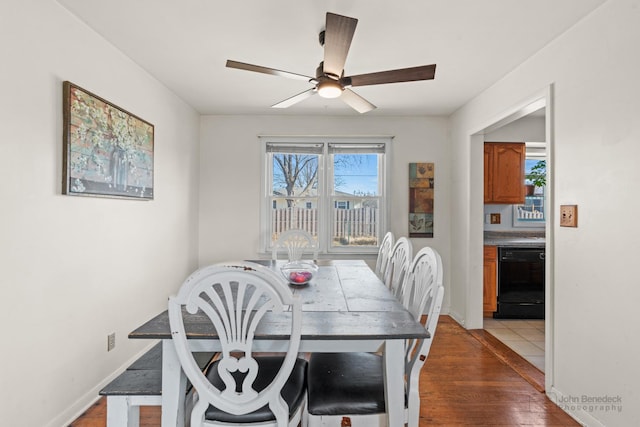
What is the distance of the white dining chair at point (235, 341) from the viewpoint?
1213mm

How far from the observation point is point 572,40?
2.15 meters

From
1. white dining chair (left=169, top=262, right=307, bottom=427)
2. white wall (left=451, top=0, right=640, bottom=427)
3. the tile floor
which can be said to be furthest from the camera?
the tile floor

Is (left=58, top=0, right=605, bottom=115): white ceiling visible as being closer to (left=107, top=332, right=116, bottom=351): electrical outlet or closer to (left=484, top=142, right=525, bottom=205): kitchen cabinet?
(left=484, top=142, right=525, bottom=205): kitchen cabinet

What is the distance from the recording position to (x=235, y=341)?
1.29 metres

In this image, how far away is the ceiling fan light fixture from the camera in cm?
211

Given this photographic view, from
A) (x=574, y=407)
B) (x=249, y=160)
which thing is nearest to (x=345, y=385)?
(x=574, y=407)

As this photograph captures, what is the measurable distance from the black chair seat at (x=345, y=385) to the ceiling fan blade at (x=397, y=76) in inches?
65.5

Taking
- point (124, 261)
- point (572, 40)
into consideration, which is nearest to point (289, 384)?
point (124, 261)

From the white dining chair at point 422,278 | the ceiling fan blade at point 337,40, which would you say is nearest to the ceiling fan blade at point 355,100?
the ceiling fan blade at point 337,40

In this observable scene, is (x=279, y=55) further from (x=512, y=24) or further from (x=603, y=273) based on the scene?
(x=603, y=273)

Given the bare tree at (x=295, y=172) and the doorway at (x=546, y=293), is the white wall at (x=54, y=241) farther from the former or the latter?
the doorway at (x=546, y=293)

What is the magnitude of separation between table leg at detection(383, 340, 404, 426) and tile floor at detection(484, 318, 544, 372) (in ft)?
6.57

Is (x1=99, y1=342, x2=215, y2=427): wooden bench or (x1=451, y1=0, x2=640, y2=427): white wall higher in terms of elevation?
(x1=451, y1=0, x2=640, y2=427): white wall

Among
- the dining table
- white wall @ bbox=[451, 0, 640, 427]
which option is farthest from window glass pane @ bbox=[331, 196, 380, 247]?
the dining table
